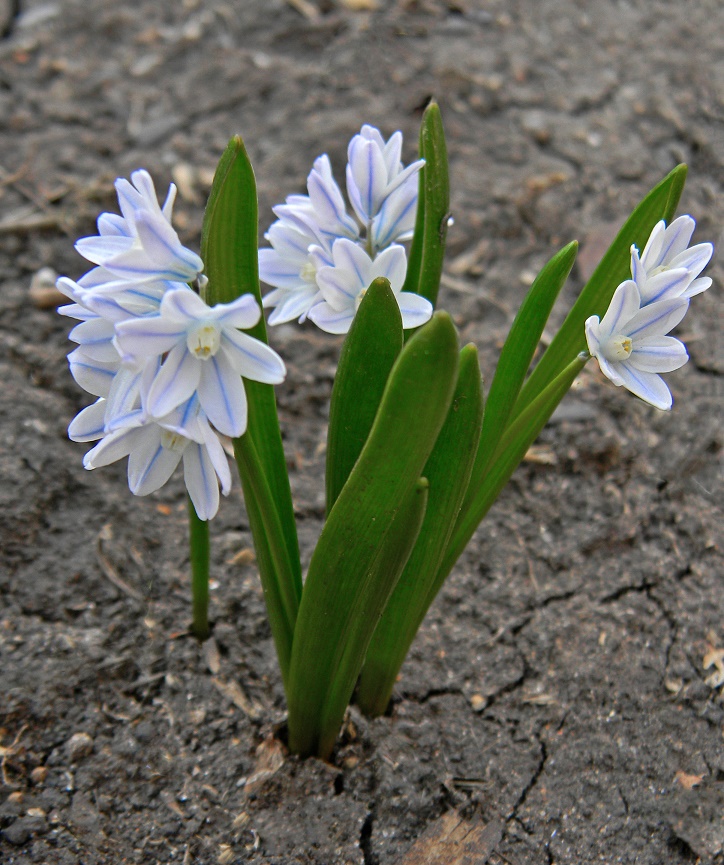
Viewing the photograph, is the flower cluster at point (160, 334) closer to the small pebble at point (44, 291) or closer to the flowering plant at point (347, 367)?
the flowering plant at point (347, 367)

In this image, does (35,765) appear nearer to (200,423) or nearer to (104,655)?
(104,655)

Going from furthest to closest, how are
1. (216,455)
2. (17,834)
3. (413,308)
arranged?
(17,834) → (413,308) → (216,455)

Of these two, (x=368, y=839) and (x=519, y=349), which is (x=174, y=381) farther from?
(x=368, y=839)

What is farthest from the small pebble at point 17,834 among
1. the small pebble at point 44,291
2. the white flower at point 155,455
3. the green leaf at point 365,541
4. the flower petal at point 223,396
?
the small pebble at point 44,291

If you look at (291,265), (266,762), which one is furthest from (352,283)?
(266,762)

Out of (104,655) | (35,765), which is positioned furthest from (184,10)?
(35,765)

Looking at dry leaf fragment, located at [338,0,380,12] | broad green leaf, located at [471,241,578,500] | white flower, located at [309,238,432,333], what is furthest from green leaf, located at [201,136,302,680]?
dry leaf fragment, located at [338,0,380,12]

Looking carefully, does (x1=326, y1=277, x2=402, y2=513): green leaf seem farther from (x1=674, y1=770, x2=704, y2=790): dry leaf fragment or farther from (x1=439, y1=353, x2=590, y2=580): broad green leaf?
(x1=674, y1=770, x2=704, y2=790): dry leaf fragment
